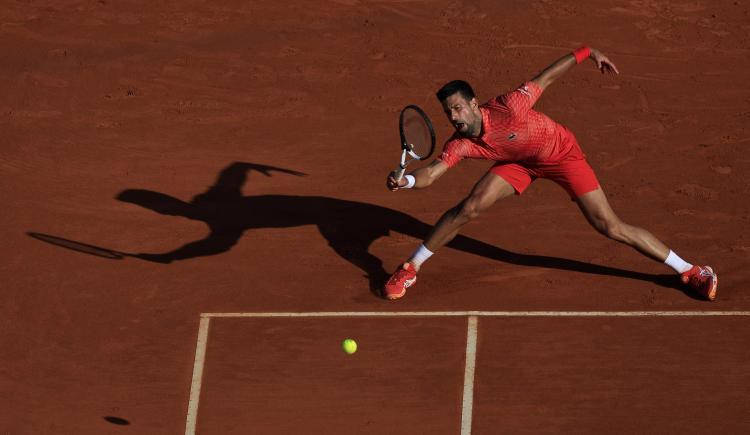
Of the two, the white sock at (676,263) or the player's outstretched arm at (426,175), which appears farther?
the white sock at (676,263)

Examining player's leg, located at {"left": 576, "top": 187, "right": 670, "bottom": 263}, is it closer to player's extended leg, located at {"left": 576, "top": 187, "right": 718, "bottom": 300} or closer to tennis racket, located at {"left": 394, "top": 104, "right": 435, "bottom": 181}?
player's extended leg, located at {"left": 576, "top": 187, "right": 718, "bottom": 300}

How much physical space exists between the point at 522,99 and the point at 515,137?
315mm

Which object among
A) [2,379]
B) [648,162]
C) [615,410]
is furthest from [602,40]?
[2,379]

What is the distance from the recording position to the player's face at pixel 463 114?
10.2m

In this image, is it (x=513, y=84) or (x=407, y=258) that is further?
(x=513, y=84)

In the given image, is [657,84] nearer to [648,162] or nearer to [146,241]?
[648,162]

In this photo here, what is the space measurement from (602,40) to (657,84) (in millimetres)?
971

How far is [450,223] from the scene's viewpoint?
36.2ft

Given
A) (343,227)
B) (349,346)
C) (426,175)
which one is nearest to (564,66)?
(426,175)

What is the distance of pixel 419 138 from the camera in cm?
1072

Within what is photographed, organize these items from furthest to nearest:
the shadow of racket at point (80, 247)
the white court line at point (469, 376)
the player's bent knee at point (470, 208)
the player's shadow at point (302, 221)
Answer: the shadow of racket at point (80, 247) → the player's shadow at point (302, 221) → the player's bent knee at point (470, 208) → the white court line at point (469, 376)

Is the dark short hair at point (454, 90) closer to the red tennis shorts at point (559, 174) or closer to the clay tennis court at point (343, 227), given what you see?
the red tennis shorts at point (559, 174)

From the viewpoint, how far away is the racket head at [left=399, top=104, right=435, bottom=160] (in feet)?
34.7

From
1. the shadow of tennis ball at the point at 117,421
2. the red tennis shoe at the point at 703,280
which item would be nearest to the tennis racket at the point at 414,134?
the red tennis shoe at the point at 703,280
